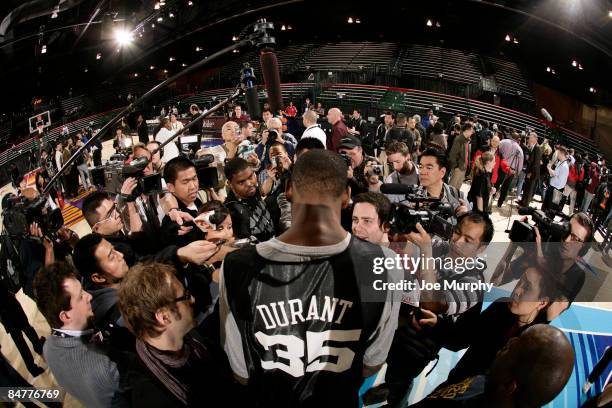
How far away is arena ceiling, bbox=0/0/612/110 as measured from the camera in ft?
43.2

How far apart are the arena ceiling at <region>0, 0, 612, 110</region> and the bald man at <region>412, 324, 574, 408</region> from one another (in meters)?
13.1

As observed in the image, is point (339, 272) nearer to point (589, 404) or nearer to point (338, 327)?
point (338, 327)

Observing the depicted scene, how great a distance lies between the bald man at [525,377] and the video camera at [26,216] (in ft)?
8.98

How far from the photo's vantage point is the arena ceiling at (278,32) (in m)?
13.2

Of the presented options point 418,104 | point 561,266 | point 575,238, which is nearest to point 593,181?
point 575,238

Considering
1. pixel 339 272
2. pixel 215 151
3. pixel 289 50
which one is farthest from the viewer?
pixel 289 50

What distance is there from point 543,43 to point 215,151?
16385 mm

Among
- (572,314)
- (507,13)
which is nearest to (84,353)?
(572,314)

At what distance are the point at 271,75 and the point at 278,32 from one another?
23.1 meters

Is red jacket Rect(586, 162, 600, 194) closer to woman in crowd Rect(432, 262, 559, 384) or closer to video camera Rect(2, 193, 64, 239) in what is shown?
woman in crowd Rect(432, 262, 559, 384)

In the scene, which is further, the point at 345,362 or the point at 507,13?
the point at 507,13

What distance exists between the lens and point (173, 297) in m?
1.61

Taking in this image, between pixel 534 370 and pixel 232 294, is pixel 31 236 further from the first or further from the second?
pixel 534 370

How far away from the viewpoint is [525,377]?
1255mm
